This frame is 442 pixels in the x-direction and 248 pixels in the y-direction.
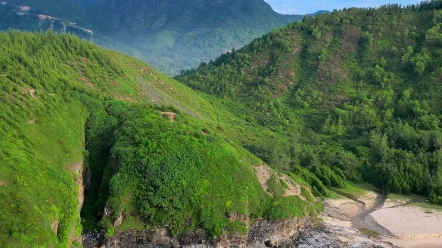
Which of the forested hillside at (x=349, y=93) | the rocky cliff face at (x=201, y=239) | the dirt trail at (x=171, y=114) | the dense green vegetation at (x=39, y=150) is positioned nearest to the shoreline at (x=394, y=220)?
the forested hillside at (x=349, y=93)

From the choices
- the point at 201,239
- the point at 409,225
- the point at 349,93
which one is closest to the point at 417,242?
the point at 409,225

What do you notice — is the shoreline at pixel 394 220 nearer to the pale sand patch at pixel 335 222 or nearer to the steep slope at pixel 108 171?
the pale sand patch at pixel 335 222

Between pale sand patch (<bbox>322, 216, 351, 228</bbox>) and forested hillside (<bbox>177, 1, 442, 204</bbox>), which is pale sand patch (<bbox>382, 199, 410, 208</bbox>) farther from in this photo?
pale sand patch (<bbox>322, 216, 351, 228</bbox>)

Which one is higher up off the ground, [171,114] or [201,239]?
[171,114]

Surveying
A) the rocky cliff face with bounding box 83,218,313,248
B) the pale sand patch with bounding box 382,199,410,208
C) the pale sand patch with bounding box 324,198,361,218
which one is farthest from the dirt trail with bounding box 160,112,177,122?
the pale sand patch with bounding box 382,199,410,208

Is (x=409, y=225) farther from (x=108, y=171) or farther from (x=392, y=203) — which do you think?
(x=108, y=171)

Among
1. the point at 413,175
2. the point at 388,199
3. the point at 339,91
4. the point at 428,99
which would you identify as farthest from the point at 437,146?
the point at 339,91
